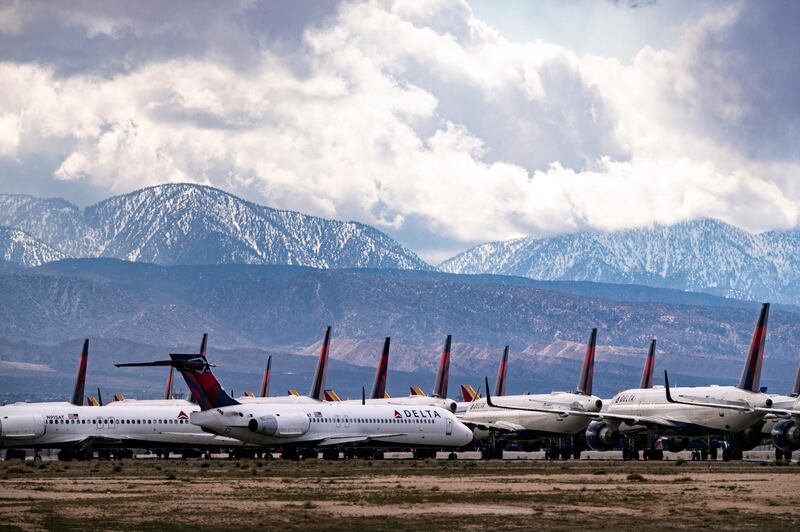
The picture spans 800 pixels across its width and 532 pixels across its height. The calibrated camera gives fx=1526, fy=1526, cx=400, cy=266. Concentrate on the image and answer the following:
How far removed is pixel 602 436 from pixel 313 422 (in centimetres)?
2234

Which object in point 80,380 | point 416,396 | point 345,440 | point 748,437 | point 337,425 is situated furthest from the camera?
point 416,396

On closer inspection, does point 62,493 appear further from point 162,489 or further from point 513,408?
point 513,408

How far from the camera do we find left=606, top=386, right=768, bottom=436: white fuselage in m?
106

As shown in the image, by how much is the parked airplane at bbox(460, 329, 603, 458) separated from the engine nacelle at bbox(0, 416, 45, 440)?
34.0 m

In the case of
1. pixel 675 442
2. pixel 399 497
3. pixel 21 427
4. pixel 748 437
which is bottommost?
pixel 399 497

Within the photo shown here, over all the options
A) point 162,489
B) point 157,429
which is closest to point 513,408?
point 157,429

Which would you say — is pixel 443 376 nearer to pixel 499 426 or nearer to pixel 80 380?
pixel 499 426

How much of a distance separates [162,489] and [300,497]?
912cm

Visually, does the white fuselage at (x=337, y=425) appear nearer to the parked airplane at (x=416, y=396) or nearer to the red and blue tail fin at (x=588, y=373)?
the red and blue tail fin at (x=588, y=373)

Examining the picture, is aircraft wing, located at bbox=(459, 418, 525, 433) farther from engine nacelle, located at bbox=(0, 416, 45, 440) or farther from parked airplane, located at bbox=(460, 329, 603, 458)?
engine nacelle, located at bbox=(0, 416, 45, 440)

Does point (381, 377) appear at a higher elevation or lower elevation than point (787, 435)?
higher

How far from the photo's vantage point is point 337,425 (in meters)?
110

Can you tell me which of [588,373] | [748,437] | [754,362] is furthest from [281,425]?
[588,373]

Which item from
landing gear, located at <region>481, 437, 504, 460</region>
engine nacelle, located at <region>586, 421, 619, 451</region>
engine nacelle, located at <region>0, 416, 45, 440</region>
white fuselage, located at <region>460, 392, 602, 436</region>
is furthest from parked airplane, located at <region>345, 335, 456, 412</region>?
engine nacelle, located at <region>0, 416, 45, 440</region>
